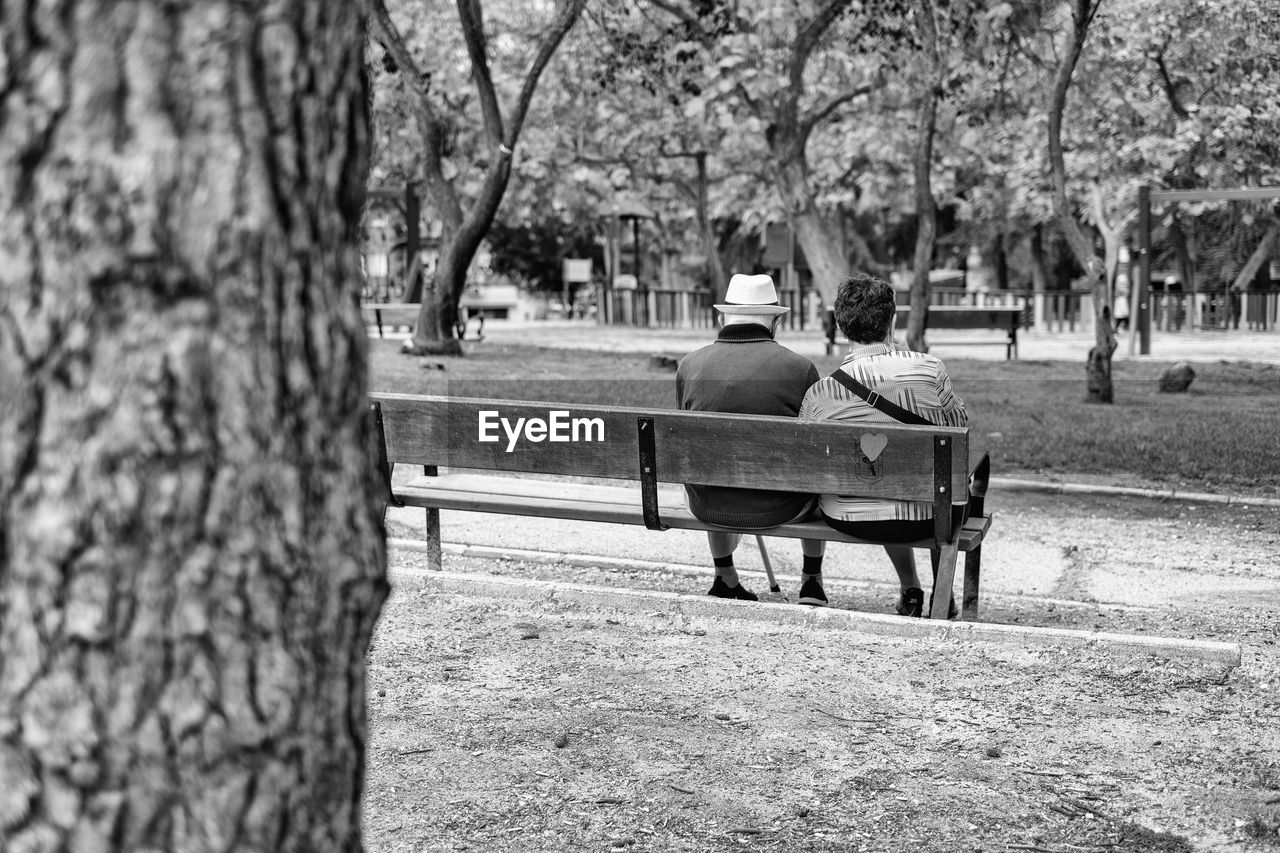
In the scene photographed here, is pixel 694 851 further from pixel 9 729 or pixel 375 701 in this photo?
pixel 9 729

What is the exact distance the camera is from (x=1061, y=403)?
516 inches

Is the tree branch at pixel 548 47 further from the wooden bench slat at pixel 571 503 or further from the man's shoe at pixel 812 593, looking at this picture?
the man's shoe at pixel 812 593

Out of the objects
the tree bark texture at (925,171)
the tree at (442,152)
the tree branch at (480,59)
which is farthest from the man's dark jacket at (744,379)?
the tree branch at (480,59)

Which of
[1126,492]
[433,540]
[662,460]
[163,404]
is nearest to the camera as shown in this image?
[163,404]

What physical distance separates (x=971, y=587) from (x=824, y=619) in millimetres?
A: 818

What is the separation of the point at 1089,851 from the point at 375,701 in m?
2.06

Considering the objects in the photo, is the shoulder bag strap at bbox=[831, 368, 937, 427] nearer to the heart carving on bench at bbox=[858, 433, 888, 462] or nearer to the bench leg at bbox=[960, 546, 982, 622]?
the heart carving on bench at bbox=[858, 433, 888, 462]

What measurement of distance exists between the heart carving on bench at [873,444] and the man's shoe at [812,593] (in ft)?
2.69

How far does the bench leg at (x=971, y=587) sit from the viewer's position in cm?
555

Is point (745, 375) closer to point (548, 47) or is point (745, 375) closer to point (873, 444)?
point (873, 444)

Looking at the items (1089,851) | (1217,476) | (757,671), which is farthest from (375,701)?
(1217,476)

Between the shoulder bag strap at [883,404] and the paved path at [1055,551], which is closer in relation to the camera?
the shoulder bag strap at [883,404]

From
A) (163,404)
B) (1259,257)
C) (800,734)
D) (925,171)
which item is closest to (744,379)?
(800,734)

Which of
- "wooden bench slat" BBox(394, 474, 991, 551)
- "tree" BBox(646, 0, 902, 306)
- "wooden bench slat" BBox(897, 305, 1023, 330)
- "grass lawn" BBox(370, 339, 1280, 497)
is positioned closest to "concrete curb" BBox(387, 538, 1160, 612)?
"wooden bench slat" BBox(394, 474, 991, 551)
